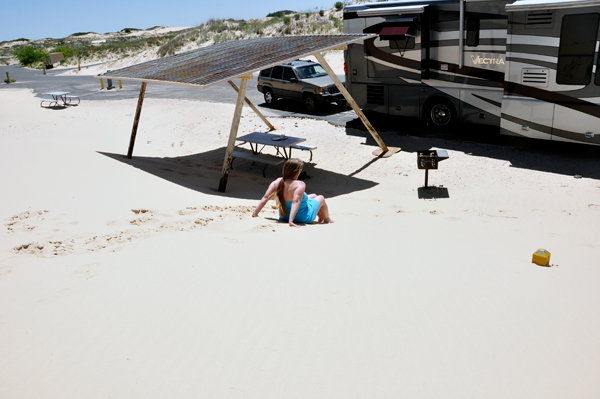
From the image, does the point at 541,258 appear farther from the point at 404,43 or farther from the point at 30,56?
the point at 30,56

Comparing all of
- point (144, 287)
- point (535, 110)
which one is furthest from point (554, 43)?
point (144, 287)

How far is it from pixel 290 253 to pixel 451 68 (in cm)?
889

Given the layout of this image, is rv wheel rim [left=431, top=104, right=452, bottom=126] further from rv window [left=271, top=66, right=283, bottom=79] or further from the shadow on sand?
rv window [left=271, top=66, right=283, bottom=79]

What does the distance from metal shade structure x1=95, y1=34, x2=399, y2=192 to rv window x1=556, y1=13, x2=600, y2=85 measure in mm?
3806

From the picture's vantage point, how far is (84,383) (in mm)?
2834

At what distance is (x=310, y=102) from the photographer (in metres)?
16.6

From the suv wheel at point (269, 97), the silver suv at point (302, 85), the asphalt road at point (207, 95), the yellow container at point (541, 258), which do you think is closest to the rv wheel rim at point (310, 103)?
the silver suv at point (302, 85)

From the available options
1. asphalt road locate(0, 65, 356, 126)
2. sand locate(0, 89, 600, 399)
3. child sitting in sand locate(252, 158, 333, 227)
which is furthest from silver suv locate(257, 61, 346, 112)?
child sitting in sand locate(252, 158, 333, 227)

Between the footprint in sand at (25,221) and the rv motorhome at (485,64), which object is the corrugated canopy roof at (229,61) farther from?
the footprint in sand at (25,221)

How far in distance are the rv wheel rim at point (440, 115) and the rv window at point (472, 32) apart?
1.81 m

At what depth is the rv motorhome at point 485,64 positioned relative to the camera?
9375 millimetres

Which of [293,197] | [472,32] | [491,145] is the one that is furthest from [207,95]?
[293,197]

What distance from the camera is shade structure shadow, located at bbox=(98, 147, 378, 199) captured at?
9359 mm

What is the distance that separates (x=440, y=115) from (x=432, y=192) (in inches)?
177
